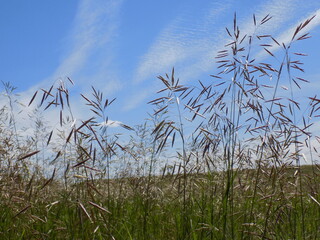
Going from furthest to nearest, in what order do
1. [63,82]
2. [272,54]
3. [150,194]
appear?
[150,194] → [272,54] → [63,82]

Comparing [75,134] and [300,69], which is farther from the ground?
[300,69]

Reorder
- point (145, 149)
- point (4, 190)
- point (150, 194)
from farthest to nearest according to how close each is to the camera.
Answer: point (145, 149), point (150, 194), point (4, 190)

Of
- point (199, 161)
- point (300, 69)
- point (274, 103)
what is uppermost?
point (300, 69)

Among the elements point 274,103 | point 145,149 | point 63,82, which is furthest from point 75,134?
point 145,149

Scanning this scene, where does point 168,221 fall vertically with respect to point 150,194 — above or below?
below

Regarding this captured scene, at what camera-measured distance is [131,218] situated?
3762mm

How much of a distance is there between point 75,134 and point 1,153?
1.80 m

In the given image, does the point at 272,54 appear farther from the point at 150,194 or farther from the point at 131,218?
the point at 131,218

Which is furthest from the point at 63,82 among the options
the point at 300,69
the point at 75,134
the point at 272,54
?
the point at 300,69

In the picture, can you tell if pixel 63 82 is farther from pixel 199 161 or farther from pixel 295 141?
pixel 295 141

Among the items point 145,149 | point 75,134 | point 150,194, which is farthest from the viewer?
point 145,149

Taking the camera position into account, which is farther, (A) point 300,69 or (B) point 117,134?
(B) point 117,134

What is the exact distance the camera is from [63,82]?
2.70m

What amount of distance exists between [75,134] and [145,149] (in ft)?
8.40
